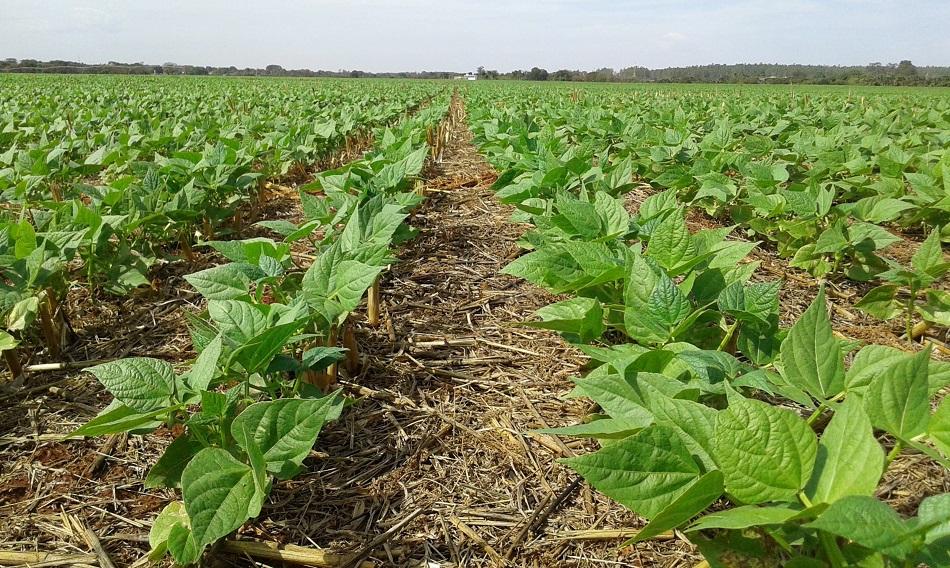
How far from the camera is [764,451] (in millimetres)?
964

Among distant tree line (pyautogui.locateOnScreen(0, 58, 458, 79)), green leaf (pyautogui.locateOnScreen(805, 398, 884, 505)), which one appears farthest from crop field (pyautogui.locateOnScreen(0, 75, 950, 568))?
distant tree line (pyautogui.locateOnScreen(0, 58, 458, 79))

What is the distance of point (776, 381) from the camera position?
131 cm

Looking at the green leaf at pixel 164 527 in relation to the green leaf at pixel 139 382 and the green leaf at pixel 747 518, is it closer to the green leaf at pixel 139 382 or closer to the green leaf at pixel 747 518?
the green leaf at pixel 139 382

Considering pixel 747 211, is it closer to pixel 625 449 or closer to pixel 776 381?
pixel 776 381

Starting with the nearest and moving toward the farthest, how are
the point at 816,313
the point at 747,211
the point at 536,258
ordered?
the point at 816,313 → the point at 536,258 → the point at 747,211

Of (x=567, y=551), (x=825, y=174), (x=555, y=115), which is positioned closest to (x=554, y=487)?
(x=567, y=551)

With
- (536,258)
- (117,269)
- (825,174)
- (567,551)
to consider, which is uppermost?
(825,174)

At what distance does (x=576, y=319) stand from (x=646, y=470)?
2.46 ft

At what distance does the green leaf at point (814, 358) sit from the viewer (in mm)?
1231

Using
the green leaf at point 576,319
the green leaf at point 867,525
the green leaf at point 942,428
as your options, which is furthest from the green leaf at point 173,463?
the green leaf at point 942,428

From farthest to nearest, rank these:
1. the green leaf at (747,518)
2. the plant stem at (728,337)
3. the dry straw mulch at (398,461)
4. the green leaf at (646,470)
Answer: the plant stem at (728,337) < the dry straw mulch at (398,461) < the green leaf at (646,470) < the green leaf at (747,518)

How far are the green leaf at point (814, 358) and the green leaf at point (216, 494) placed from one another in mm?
1259

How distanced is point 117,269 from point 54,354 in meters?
0.54

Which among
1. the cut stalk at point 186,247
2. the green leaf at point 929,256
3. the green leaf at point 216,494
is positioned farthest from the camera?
the cut stalk at point 186,247
